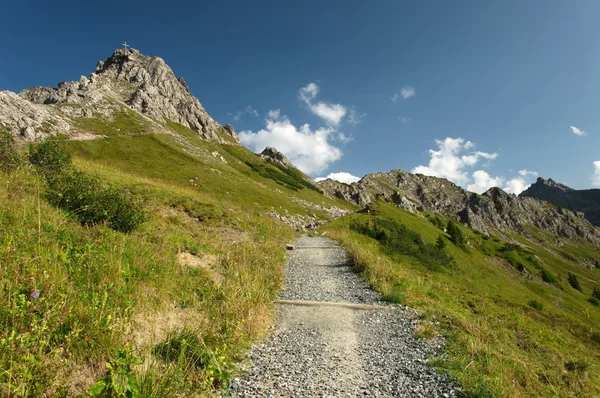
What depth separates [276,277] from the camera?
15.7m

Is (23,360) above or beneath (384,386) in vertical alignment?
above

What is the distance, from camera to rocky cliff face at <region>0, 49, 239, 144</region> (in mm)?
81381

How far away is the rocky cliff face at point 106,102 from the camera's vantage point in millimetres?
81381

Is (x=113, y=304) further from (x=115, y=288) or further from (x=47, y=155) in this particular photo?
(x=47, y=155)

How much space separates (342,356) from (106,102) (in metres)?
149

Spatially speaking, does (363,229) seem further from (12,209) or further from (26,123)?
(26,123)

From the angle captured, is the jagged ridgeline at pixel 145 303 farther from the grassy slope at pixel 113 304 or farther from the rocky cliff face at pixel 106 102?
the rocky cliff face at pixel 106 102

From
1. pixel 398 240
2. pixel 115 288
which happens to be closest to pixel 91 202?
pixel 115 288

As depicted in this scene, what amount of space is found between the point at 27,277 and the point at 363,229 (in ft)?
153

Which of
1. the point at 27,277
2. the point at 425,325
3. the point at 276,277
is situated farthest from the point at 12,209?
the point at 425,325

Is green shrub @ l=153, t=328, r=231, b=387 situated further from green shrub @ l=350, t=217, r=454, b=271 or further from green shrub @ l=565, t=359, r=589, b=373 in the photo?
green shrub @ l=350, t=217, r=454, b=271

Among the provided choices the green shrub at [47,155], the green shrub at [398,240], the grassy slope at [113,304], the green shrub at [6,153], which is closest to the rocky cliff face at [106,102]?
the green shrub at [47,155]

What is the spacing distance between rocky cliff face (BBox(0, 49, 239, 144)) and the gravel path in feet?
283

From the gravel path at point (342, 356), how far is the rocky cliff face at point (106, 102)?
8637 centimetres
